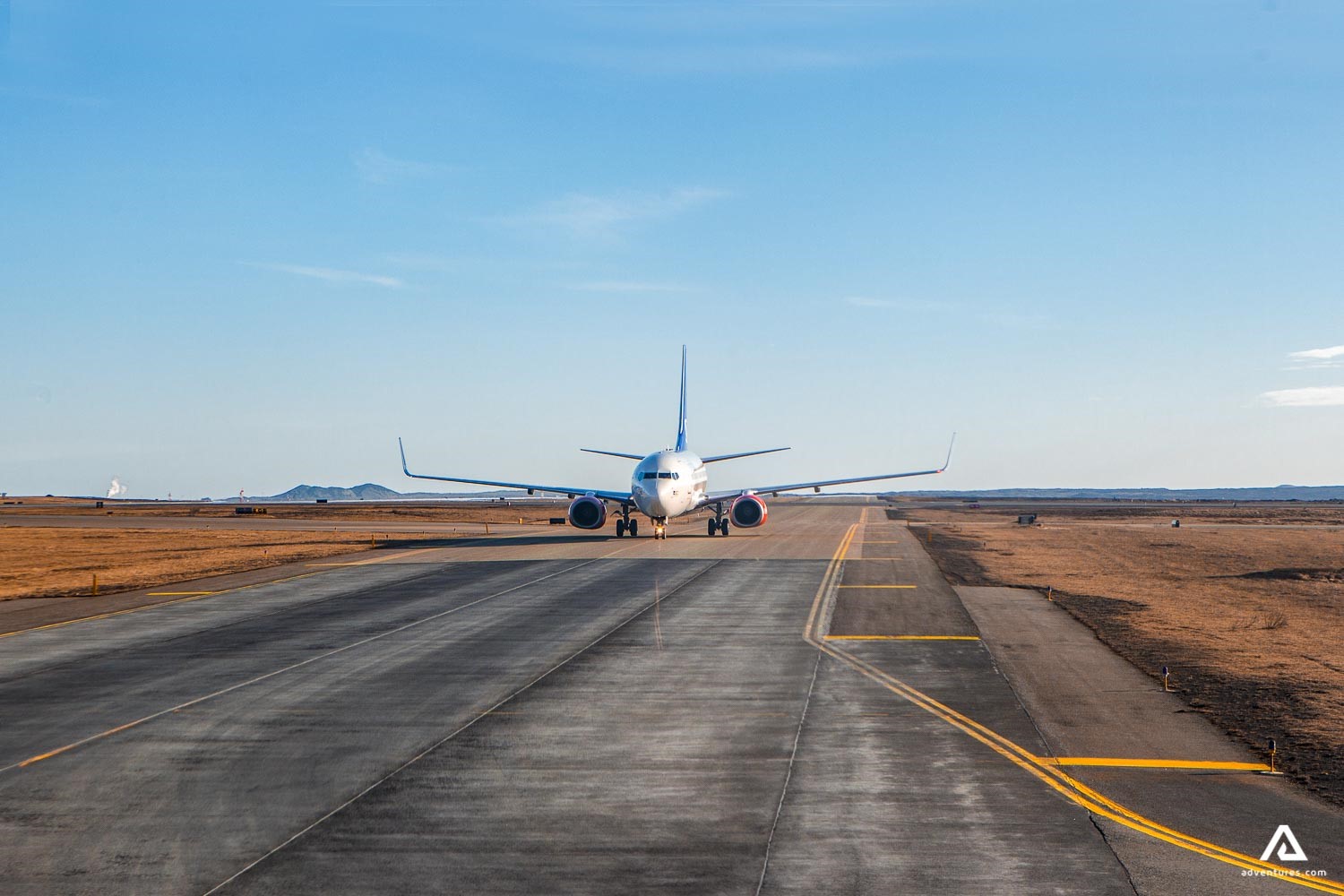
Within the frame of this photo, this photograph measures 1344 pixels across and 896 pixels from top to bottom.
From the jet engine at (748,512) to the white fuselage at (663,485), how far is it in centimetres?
358

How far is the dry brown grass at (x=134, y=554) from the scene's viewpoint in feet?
129

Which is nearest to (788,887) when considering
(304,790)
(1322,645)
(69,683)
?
(304,790)

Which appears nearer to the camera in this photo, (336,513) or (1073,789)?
(1073,789)

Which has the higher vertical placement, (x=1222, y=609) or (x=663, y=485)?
(x=663, y=485)

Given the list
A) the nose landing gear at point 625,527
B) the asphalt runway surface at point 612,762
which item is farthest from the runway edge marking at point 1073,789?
the nose landing gear at point 625,527

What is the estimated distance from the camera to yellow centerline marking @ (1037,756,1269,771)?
14.2 metres

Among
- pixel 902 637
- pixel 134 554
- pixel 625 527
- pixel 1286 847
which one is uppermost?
pixel 625 527

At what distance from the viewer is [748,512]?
61.1m

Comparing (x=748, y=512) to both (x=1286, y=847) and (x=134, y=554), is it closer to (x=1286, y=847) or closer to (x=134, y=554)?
(x=134, y=554)

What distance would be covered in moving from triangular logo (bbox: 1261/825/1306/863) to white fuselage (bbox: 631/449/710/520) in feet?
142

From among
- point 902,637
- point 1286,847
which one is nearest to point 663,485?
point 902,637

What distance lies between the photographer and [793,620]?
27.6 meters

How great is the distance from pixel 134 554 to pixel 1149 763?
49675mm

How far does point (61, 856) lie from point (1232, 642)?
923 inches
